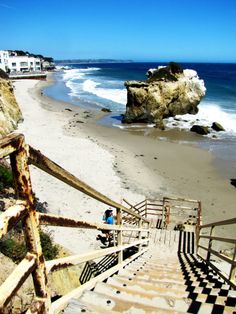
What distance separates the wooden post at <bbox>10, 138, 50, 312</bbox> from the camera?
65.4 inches

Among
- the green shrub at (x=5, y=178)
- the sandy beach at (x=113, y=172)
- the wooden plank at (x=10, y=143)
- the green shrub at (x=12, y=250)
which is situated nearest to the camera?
the wooden plank at (x=10, y=143)

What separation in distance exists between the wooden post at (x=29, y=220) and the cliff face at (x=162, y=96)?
3174cm

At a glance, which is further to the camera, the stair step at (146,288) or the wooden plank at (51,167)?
the stair step at (146,288)

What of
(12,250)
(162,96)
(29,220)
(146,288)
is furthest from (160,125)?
(29,220)

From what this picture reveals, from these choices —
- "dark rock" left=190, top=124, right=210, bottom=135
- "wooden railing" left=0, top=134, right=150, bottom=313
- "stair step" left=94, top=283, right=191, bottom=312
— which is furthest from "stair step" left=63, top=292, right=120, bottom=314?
"dark rock" left=190, top=124, right=210, bottom=135

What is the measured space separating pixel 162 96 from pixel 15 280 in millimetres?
35703

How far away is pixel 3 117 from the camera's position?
26.4m

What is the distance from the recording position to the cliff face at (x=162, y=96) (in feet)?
115

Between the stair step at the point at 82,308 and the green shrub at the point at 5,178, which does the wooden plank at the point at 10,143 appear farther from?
the green shrub at the point at 5,178

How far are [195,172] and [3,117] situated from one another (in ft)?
52.2

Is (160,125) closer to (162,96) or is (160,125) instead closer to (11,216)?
(162,96)

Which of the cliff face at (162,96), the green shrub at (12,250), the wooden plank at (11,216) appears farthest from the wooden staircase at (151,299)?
the cliff face at (162,96)

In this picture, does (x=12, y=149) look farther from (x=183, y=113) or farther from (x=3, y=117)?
(x=183, y=113)

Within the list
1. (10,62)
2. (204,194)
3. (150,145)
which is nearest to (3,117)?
(150,145)
